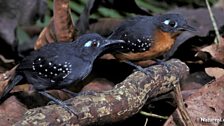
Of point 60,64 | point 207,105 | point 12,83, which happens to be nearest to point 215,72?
point 207,105

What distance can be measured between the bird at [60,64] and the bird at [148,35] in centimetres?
56

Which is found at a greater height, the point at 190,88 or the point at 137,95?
the point at 137,95

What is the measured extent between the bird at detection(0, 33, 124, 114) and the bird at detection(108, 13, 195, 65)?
556mm

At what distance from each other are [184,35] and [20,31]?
2154 mm

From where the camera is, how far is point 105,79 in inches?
228

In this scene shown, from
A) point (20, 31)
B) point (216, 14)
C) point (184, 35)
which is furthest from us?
point (20, 31)

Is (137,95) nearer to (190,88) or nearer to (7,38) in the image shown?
(190,88)

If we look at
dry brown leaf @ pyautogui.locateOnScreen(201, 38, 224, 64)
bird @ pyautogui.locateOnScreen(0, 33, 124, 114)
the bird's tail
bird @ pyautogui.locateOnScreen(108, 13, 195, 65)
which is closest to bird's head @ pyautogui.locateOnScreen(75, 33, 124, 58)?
bird @ pyautogui.locateOnScreen(0, 33, 124, 114)

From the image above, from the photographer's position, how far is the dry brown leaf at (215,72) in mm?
5638

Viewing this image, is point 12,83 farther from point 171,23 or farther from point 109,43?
point 171,23

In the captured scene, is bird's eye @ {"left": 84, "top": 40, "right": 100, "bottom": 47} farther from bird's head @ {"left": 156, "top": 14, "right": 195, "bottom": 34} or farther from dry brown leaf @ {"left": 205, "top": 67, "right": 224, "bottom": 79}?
dry brown leaf @ {"left": 205, "top": 67, "right": 224, "bottom": 79}

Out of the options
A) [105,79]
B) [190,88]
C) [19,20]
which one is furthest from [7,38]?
[190,88]

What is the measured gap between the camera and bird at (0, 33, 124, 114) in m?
5.05

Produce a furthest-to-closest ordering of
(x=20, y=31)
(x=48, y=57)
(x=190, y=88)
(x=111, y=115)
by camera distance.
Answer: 1. (x=20, y=31)
2. (x=190, y=88)
3. (x=48, y=57)
4. (x=111, y=115)
